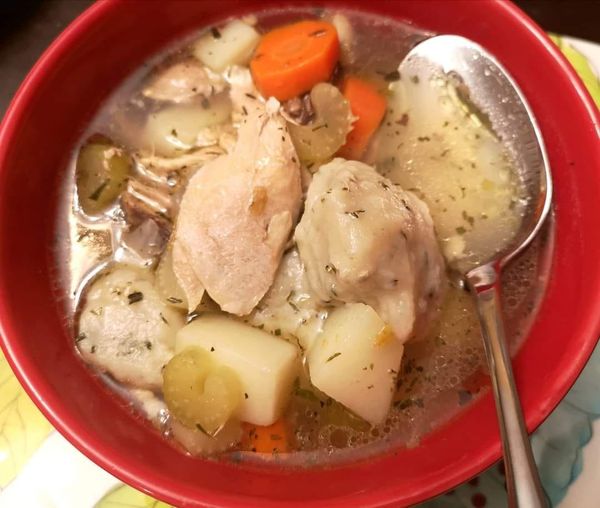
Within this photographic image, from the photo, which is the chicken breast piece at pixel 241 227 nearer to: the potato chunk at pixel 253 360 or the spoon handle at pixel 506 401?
the potato chunk at pixel 253 360

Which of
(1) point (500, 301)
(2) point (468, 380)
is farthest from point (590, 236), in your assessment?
(2) point (468, 380)

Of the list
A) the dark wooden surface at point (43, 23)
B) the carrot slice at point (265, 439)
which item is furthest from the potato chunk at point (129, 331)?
the dark wooden surface at point (43, 23)

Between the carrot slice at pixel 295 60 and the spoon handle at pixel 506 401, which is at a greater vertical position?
the carrot slice at pixel 295 60

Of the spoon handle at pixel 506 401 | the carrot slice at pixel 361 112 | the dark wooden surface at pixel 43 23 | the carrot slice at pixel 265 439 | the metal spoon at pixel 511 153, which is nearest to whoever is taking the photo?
the spoon handle at pixel 506 401

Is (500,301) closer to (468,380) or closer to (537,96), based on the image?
(468,380)

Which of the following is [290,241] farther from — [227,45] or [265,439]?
[227,45]

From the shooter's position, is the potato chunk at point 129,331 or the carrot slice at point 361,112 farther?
the carrot slice at point 361,112
